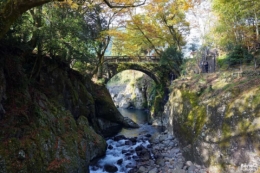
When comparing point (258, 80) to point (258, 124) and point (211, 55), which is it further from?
point (211, 55)

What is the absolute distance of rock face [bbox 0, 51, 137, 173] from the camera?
21.2 ft

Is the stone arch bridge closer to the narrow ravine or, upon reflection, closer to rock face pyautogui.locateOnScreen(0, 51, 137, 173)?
the narrow ravine

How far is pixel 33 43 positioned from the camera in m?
9.02

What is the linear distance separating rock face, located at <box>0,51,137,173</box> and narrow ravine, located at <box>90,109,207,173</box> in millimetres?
937

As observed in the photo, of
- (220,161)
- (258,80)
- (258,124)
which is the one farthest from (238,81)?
(220,161)

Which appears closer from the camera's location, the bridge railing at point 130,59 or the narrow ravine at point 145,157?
the narrow ravine at point 145,157

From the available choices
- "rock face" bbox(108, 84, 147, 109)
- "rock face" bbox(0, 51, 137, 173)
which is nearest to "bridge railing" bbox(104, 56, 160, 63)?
"rock face" bbox(0, 51, 137, 173)

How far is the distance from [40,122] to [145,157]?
6.42m

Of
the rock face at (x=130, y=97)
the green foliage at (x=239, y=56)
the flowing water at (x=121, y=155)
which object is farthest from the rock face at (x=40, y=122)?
the rock face at (x=130, y=97)

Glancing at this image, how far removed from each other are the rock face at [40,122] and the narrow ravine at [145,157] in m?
0.94

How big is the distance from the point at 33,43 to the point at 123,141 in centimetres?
→ 934

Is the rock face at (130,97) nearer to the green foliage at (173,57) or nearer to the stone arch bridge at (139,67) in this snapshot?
the stone arch bridge at (139,67)

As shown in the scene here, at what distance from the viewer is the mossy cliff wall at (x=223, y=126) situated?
727 centimetres

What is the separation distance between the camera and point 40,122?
7.85 metres
